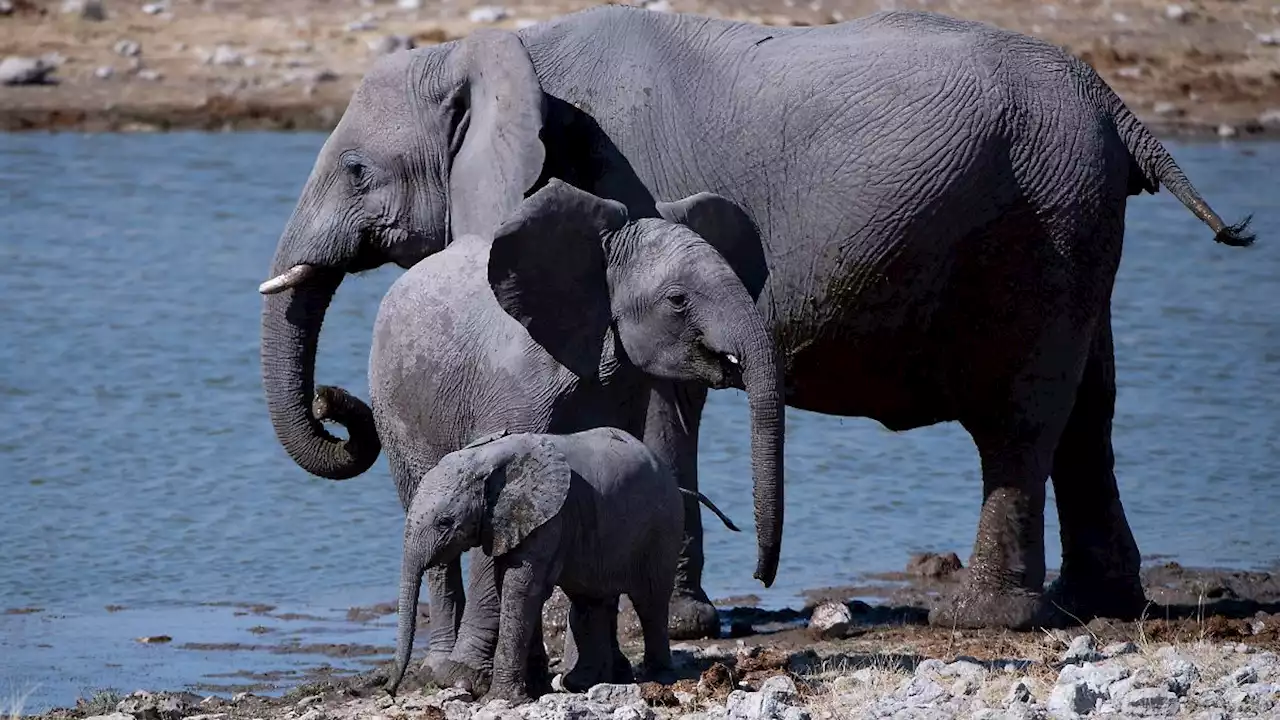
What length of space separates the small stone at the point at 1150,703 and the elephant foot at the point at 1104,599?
7.99ft

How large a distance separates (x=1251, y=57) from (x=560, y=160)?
16.5 m

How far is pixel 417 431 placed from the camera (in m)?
7.57

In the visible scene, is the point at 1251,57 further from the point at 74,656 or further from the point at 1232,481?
the point at 74,656

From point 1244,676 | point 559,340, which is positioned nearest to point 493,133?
point 559,340

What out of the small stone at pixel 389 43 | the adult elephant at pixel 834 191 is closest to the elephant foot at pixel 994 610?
the adult elephant at pixel 834 191

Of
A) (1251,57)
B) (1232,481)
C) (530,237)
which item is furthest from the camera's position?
(1251,57)

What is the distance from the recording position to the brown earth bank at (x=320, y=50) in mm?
22328

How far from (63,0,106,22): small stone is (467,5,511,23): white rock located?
3.31m

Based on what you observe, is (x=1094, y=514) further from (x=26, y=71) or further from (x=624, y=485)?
(x=26, y=71)

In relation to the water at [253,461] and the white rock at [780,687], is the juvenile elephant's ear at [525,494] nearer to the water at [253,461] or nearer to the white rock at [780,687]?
the white rock at [780,687]

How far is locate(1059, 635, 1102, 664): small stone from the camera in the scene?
7672 mm

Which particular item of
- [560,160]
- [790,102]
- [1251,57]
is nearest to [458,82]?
[560,160]

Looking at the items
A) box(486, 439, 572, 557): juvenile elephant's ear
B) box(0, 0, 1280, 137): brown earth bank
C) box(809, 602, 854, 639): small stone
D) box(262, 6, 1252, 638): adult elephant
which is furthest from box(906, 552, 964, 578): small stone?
box(0, 0, 1280, 137): brown earth bank

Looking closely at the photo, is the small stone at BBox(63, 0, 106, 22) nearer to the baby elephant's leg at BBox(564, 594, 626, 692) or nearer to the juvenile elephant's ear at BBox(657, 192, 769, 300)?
the juvenile elephant's ear at BBox(657, 192, 769, 300)
